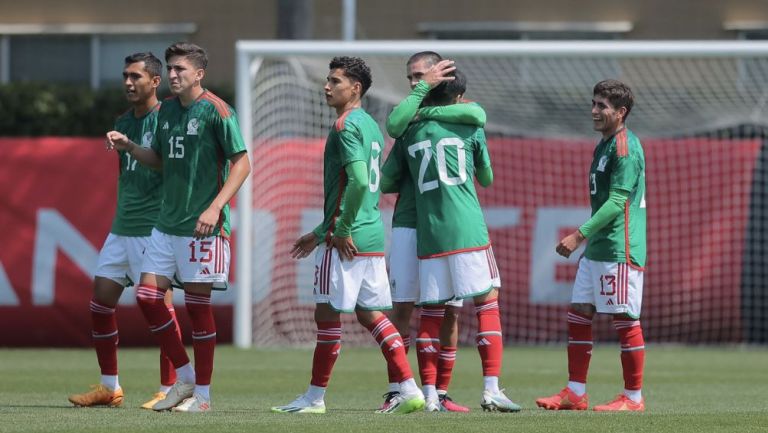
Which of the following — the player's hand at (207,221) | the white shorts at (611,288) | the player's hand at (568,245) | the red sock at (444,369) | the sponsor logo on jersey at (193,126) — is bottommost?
the red sock at (444,369)

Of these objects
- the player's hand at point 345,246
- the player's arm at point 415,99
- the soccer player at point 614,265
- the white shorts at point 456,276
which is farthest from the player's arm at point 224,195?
the soccer player at point 614,265

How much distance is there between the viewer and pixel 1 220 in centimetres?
1494

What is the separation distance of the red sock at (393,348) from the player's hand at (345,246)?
435 millimetres

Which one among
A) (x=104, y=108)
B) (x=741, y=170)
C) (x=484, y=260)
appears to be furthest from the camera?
(x=104, y=108)

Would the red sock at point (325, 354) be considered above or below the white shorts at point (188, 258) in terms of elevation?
below

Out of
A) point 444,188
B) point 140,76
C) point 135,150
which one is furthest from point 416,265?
point 140,76

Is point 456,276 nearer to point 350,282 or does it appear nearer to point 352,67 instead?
point 350,282

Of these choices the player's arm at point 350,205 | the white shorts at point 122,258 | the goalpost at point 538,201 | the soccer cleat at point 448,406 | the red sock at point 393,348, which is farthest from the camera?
the goalpost at point 538,201

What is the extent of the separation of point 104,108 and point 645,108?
854 cm

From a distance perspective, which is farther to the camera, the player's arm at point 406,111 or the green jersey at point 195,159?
the green jersey at point 195,159

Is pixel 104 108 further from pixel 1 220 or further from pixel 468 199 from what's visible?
pixel 468 199

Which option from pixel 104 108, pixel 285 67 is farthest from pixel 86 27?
pixel 285 67

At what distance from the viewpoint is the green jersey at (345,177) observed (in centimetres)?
808

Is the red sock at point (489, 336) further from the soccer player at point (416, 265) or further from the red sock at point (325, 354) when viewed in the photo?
the red sock at point (325, 354)
